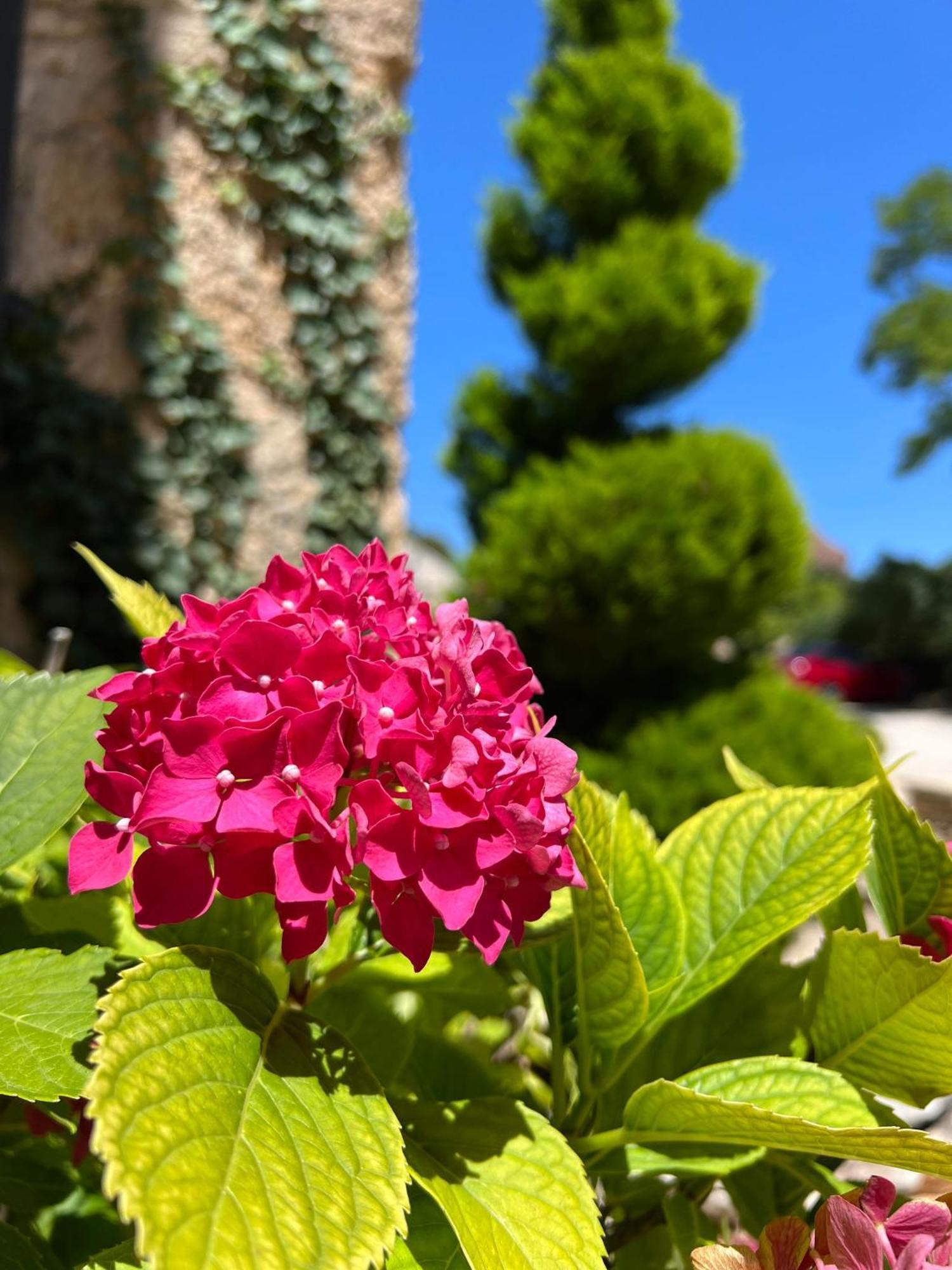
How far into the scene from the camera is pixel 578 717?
17.8 ft

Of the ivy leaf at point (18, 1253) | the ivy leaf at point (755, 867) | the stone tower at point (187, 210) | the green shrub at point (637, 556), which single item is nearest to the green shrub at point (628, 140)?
the stone tower at point (187, 210)

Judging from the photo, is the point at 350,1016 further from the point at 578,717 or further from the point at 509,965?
the point at 578,717

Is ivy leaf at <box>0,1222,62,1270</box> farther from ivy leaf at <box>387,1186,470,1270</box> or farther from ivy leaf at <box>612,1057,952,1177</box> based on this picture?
ivy leaf at <box>612,1057,952,1177</box>

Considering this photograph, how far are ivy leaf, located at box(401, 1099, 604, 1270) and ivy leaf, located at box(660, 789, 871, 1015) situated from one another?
0.53ft

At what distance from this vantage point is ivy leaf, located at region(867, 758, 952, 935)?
71cm

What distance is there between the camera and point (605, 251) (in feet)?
17.7

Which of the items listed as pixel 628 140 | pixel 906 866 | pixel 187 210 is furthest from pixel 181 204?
pixel 906 866

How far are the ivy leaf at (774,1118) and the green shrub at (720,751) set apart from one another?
3664 millimetres

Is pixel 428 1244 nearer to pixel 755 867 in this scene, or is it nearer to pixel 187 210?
pixel 755 867

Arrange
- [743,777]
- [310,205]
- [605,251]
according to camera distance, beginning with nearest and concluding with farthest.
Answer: [743,777]
[310,205]
[605,251]

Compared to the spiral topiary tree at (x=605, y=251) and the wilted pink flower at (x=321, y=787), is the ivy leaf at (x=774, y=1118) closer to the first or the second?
the wilted pink flower at (x=321, y=787)

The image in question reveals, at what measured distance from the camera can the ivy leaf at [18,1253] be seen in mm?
573

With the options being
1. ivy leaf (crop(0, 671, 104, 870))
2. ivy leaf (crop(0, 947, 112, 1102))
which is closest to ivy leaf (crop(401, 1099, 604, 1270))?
ivy leaf (crop(0, 947, 112, 1102))

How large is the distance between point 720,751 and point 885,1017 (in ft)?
14.0
